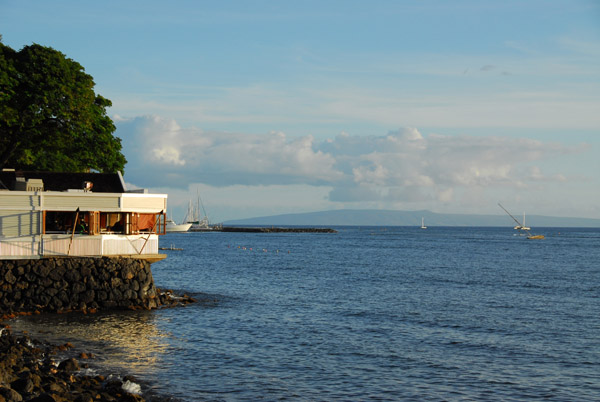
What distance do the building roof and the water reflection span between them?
35.8ft

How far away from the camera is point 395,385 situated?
952 inches

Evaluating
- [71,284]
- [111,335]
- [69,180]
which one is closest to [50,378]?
[111,335]

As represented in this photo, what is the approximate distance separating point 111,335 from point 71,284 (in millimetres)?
7253

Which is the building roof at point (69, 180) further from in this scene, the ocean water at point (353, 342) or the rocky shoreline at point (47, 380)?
the rocky shoreline at point (47, 380)

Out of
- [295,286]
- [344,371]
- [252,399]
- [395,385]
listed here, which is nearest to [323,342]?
[344,371]

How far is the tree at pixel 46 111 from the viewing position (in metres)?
50.5

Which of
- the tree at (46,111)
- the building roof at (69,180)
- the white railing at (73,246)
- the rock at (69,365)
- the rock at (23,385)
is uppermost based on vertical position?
the tree at (46,111)

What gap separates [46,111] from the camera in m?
51.2

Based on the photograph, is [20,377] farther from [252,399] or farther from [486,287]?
[486,287]

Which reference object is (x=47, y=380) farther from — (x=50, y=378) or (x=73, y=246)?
(x=73, y=246)

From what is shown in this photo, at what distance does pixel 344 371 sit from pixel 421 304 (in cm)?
2129

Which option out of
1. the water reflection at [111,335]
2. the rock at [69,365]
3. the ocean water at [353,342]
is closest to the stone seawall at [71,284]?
the water reflection at [111,335]

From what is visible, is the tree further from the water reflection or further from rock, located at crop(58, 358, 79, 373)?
rock, located at crop(58, 358, 79, 373)

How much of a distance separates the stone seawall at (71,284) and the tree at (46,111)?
1811 cm
